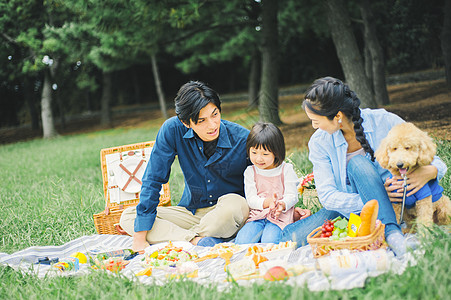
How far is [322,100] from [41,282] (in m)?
2.07

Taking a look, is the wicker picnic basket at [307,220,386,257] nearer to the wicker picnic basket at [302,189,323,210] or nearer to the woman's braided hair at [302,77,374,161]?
the woman's braided hair at [302,77,374,161]

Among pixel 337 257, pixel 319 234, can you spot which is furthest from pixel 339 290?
pixel 319 234

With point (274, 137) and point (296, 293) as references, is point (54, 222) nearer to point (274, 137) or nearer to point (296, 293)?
point (274, 137)

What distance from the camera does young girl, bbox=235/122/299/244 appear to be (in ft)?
10.1

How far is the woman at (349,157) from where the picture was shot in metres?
2.54

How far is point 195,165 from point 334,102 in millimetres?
1215

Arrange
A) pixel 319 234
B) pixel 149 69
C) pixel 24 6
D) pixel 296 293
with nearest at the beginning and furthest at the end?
1. pixel 296 293
2. pixel 319 234
3. pixel 24 6
4. pixel 149 69

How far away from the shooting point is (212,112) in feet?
10.1

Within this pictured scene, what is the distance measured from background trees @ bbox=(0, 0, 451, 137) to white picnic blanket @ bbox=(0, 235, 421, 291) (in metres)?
4.39

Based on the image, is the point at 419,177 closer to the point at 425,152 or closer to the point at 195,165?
the point at 425,152

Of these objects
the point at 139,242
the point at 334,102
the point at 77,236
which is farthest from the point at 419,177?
the point at 77,236

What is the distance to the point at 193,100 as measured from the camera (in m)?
3.01

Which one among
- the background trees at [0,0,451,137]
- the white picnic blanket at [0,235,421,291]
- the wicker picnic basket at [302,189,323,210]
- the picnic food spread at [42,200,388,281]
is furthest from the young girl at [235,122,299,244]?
the background trees at [0,0,451,137]

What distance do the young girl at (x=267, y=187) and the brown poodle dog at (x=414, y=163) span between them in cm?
Result: 76
